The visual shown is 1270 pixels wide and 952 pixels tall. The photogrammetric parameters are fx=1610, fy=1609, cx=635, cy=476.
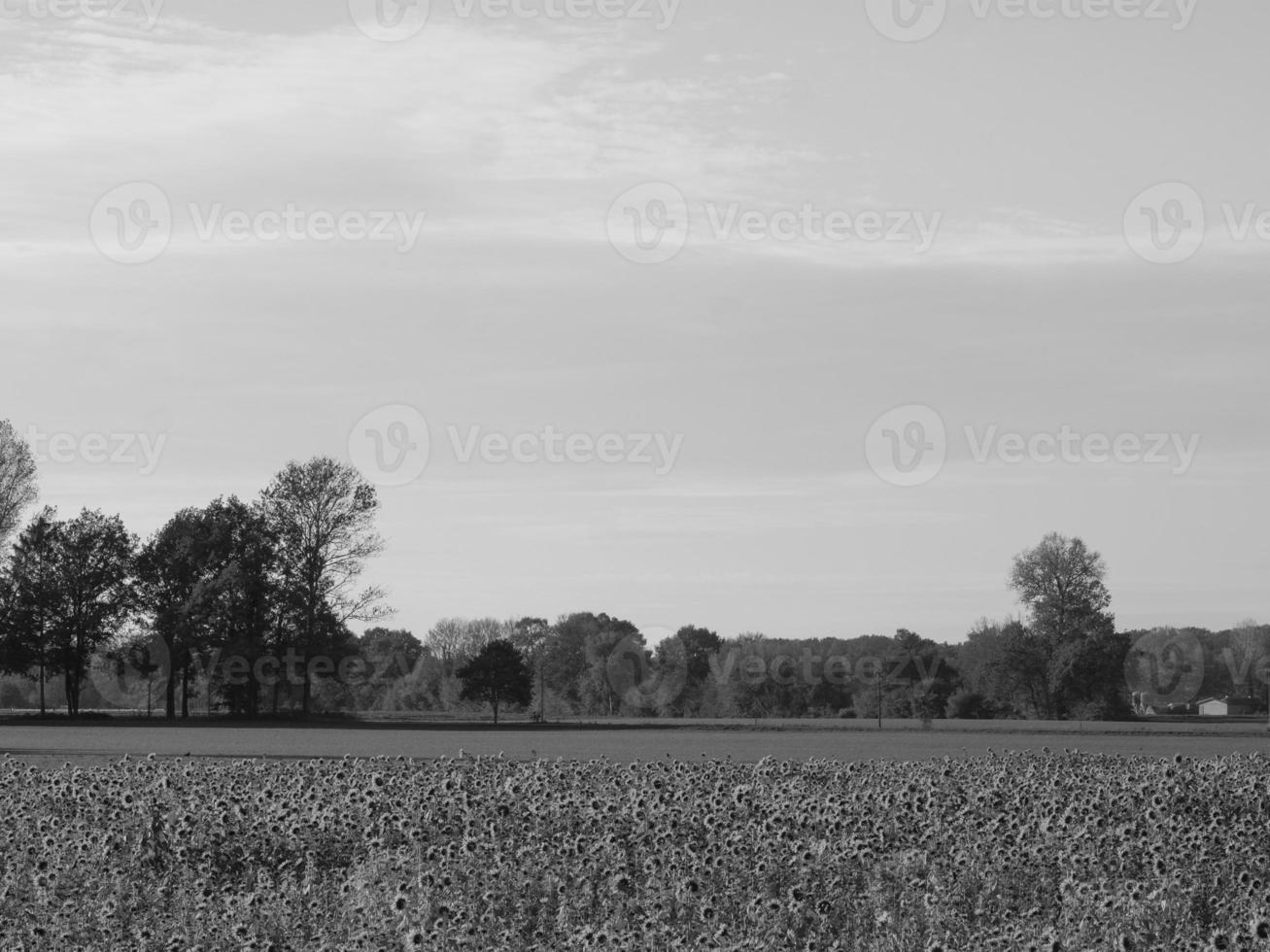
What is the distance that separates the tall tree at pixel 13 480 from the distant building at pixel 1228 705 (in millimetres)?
113655

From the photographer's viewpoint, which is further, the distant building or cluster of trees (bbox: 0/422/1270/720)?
the distant building

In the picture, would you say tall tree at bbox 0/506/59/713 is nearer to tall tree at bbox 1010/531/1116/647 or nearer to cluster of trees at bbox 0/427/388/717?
cluster of trees at bbox 0/427/388/717

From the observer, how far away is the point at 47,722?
78625 millimetres

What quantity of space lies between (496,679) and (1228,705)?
306 feet

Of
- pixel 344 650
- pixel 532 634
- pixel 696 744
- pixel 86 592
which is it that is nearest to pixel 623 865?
pixel 696 744

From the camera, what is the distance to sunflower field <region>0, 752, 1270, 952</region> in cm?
1084

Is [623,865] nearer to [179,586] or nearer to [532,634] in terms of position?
[179,586]

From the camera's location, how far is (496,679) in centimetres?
9138

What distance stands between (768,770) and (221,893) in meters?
9.44

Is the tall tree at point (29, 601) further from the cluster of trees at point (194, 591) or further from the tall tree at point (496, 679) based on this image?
the tall tree at point (496, 679)

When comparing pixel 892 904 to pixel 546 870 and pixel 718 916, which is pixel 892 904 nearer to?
pixel 718 916

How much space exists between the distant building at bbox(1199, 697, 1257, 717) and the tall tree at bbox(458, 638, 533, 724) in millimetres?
88010

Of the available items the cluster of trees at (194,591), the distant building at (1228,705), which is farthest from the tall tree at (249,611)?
the distant building at (1228,705)

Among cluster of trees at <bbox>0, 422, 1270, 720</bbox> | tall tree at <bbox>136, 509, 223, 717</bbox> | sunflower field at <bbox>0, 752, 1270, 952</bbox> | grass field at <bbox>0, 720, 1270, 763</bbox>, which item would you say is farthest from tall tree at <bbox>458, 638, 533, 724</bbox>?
sunflower field at <bbox>0, 752, 1270, 952</bbox>
